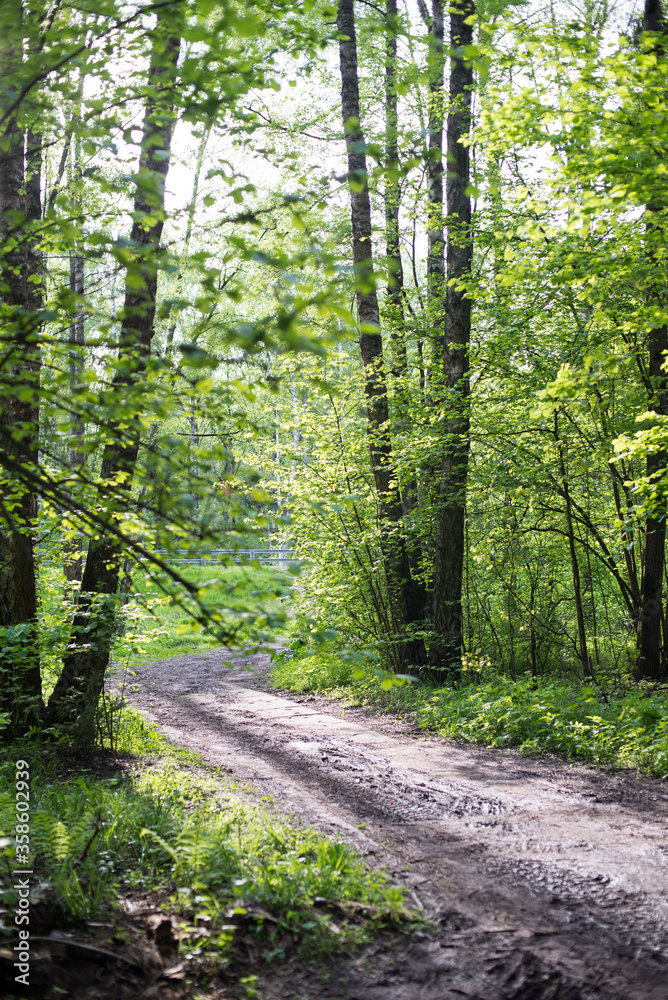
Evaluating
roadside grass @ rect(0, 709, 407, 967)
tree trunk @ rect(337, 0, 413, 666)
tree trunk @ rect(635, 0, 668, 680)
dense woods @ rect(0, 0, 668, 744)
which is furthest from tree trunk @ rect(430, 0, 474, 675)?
roadside grass @ rect(0, 709, 407, 967)

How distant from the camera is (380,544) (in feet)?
35.2

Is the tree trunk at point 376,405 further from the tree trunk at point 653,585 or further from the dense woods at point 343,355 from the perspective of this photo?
the tree trunk at point 653,585

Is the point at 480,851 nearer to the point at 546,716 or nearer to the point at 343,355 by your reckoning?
the point at 546,716

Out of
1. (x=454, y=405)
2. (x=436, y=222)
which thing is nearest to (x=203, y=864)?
(x=454, y=405)

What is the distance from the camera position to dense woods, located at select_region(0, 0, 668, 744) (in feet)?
9.92

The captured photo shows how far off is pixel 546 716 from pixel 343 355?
19.9ft

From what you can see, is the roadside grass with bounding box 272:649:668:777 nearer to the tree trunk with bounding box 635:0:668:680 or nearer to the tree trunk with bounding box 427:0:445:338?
the tree trunk with bounding box 635:0:668:680

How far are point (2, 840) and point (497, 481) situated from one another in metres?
7.49

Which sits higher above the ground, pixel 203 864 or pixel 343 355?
pixel 343 355

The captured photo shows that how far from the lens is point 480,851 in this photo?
436 cm

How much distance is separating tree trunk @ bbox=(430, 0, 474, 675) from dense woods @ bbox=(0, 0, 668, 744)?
51mm

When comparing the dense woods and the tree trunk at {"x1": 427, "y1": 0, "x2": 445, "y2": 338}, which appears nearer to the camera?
the dense woods

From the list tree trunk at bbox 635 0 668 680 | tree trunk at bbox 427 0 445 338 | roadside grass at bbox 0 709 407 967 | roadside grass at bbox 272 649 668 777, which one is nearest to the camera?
roadside grass at bbox 0 709 407 967

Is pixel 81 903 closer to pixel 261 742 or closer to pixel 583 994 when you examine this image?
pixel 583 994
